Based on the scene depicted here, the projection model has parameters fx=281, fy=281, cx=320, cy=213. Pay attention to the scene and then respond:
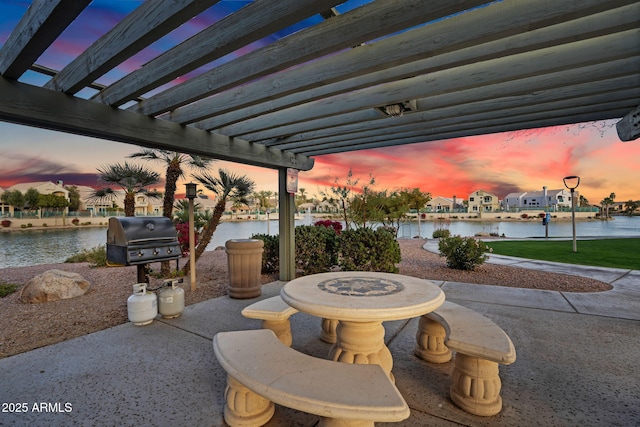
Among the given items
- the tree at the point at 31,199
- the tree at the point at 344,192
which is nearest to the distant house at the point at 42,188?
the tree at the point at 31,199

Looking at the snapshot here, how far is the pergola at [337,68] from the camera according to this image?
1661 millimetres

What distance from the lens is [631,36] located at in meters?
1.92

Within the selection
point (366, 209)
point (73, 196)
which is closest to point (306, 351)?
point (366, 209)

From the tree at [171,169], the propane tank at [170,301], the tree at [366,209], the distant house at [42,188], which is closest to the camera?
the propane tank at [170,301]

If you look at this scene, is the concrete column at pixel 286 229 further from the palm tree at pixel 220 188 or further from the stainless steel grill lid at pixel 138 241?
the stainless steel grill lid at pixel 138 241

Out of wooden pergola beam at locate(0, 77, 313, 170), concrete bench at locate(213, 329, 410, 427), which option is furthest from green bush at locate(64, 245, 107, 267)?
concrete bench at locate(213, 329, 410, 427)

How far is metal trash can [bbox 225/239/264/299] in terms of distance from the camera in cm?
443

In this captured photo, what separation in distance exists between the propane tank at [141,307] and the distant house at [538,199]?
67037 millimetres

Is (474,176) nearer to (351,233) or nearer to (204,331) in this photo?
(351,233)

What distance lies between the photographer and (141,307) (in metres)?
3.27

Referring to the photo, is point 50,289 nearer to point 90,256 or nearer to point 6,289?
point 6,289

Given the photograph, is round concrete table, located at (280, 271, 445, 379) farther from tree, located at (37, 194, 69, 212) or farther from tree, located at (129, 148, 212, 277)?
tree, located at (37, 194, 69, 212)

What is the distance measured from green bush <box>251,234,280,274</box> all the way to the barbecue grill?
245 cm

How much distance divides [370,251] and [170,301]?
366 centimetres
